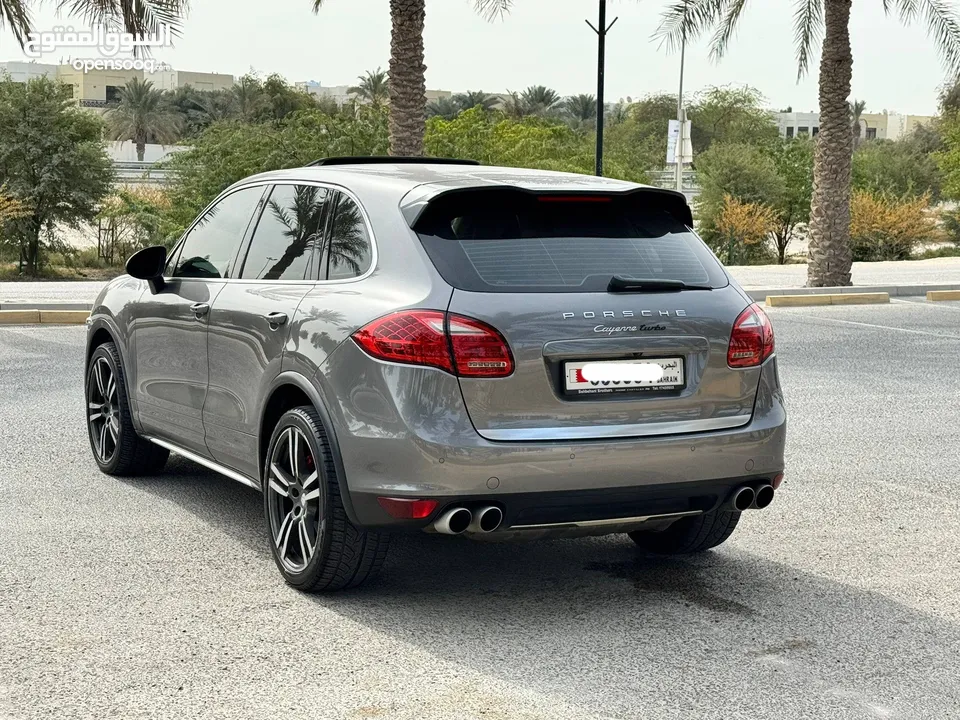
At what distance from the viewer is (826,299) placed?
845 inches

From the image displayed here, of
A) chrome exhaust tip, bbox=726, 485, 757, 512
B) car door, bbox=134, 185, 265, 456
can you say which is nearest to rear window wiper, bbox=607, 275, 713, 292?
chrome exhaust tip, bbox=726, 485, 757, 512

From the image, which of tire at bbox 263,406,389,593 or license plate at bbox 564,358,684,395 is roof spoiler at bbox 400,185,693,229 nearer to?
license plate at bbox 564,358,684,395

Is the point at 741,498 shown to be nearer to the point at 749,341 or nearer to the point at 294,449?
the point at 749,341

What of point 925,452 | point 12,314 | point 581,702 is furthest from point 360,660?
point 12,314

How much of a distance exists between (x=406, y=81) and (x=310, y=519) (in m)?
16.9

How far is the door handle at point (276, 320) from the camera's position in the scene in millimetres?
5703

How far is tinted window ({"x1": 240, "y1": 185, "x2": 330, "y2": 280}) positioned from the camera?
5938 millimetres

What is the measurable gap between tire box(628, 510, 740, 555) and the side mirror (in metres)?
2.81

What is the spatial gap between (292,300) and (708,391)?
5.80 feet

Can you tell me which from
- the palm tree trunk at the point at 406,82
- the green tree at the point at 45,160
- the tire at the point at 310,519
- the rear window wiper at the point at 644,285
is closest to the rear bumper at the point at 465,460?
the tire at the point at 310,519

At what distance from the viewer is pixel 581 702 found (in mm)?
4359

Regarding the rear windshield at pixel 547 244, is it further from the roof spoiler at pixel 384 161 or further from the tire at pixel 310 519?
the roof spoiler at pixel 384 161

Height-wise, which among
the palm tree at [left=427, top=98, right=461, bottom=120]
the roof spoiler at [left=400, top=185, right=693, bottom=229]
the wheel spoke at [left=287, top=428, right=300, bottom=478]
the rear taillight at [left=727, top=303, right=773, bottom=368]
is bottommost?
the wheel spoke at [left=287, top=428, right=300, bottom=478]

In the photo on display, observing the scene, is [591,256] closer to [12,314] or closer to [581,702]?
[581,702]
